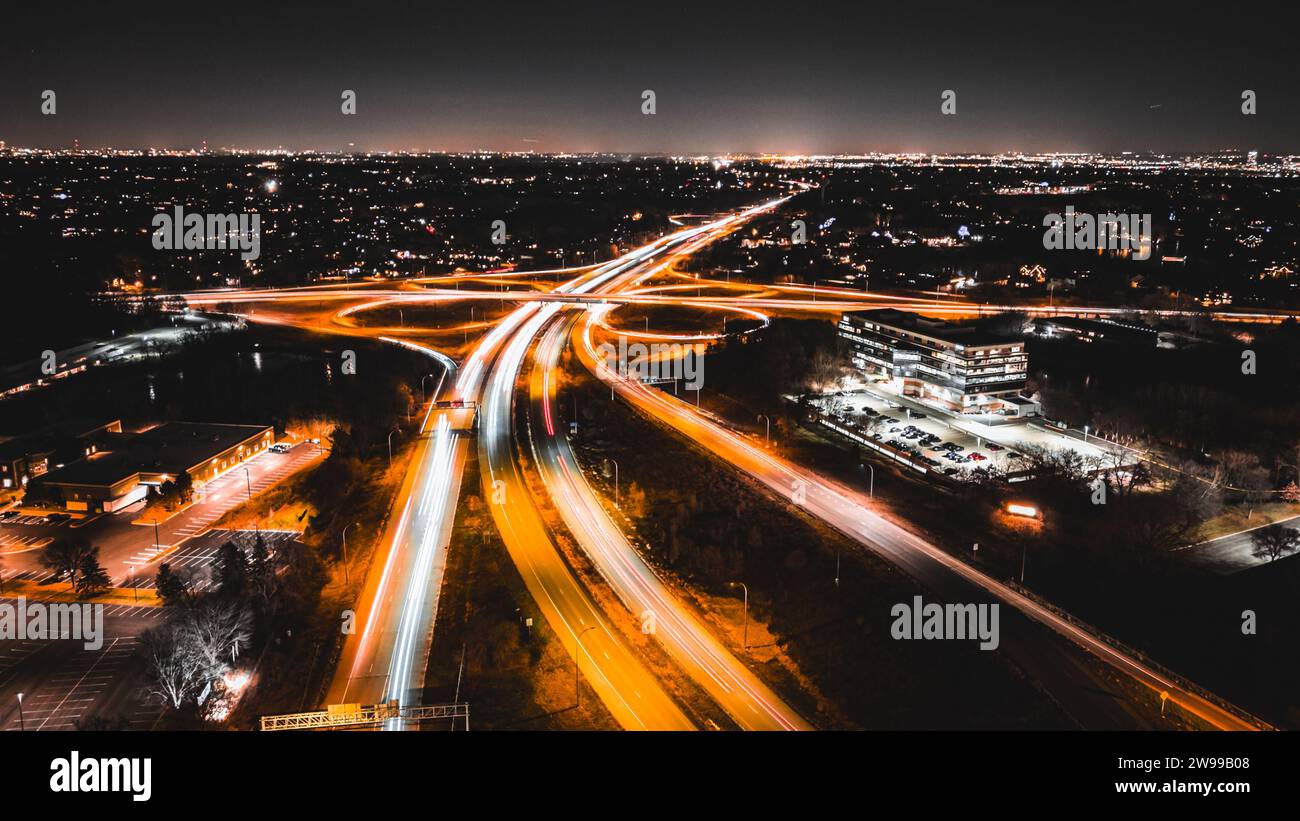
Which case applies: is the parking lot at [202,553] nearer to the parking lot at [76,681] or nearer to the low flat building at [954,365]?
the parking lot at [76,681]

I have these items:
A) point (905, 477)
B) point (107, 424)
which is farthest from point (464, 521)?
point (107, 424)

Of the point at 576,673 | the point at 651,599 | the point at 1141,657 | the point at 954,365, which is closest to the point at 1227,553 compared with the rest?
the point at 1141,657

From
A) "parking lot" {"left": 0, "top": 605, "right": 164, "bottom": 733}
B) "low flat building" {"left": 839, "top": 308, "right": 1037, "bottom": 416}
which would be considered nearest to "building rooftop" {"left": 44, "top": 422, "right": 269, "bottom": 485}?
"parking lot" {"left": 0, "top": 605, "right": 164, "bottom": 733}

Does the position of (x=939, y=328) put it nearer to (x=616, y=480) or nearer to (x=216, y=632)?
(x=616, y=480)

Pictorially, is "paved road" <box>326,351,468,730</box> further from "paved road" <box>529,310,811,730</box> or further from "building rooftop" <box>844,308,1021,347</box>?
"building rooftop" <box>844,308,1021,347</box>

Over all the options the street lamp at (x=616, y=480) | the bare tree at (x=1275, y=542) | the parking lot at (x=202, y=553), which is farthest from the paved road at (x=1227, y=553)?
the parking lot at (x=202, y=553)
